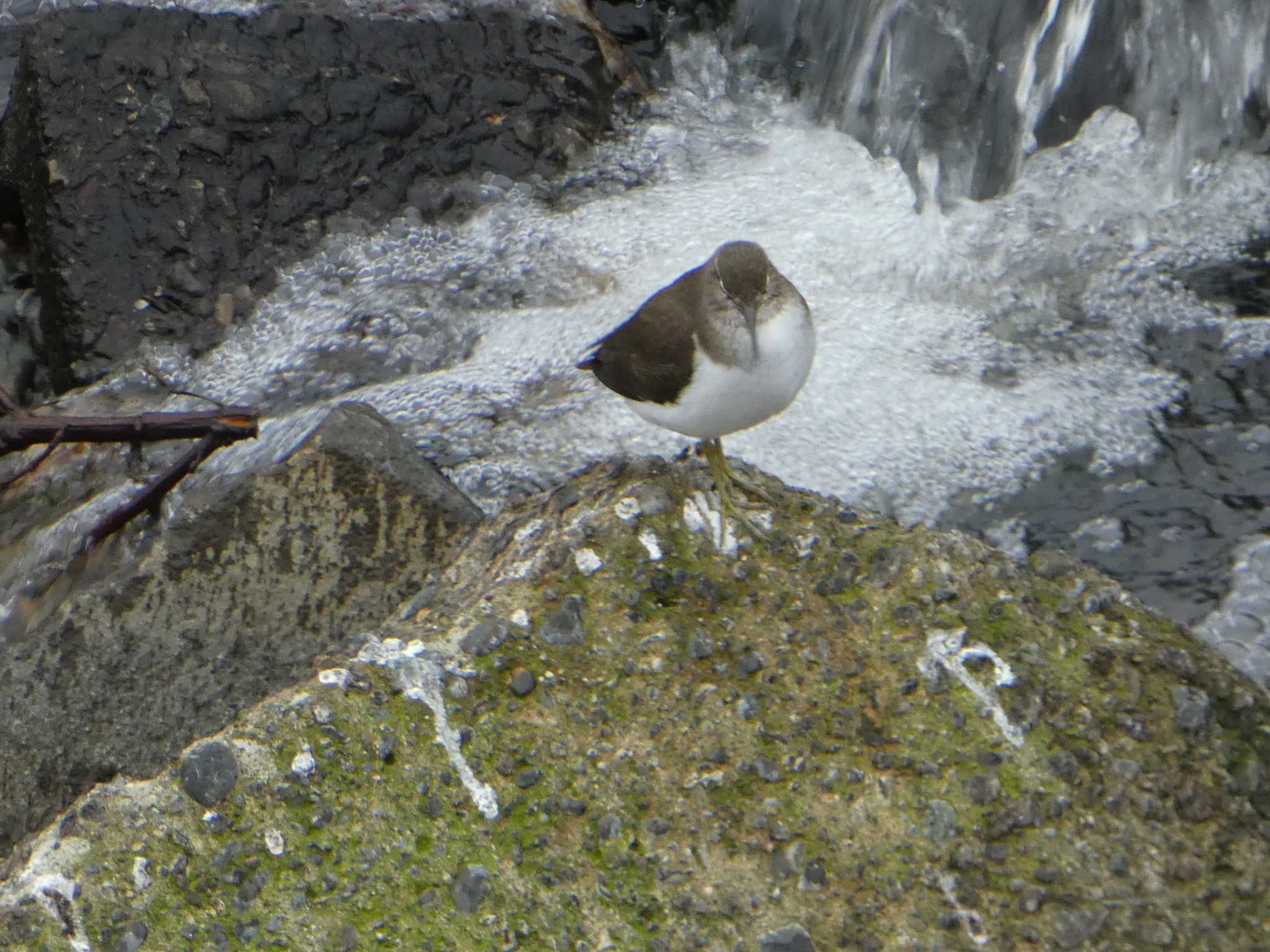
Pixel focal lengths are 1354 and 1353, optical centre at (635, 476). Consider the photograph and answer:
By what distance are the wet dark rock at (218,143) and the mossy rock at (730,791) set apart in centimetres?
364

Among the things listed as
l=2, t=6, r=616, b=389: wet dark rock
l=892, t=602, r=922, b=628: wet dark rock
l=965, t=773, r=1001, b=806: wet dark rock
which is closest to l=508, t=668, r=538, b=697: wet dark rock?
l=892, t=602, r=922, b=628: wet dark rock

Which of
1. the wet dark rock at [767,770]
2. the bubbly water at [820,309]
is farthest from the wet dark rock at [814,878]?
the bubbly water at [820,309]

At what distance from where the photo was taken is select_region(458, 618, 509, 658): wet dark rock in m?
2.68

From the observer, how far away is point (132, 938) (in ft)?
7.55

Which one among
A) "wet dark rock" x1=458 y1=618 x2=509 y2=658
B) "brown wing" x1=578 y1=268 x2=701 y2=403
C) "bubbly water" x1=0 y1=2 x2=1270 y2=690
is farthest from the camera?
"bubbly water" x1=0 y1=2 x2=1270 y2=690

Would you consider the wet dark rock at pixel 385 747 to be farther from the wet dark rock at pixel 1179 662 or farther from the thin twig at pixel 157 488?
the thin twig at pixel 157 488

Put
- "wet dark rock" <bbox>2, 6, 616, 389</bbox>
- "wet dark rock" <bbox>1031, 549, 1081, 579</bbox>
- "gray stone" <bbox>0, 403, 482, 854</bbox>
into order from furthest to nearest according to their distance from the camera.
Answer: "wet dark rock" <bbox>2, 6, 616, 389</bbox>
"gray stone" <bbox>0, 403, 482, 854</bbox>
"wet dark rock" <bbox>1031, 549, 1081, 579</bbox>

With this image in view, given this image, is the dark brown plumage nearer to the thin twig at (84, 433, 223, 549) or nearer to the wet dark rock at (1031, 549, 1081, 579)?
the wet dark rock at (1031, 549, 1081, 579)

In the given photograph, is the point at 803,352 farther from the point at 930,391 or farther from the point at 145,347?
the point at 145,347

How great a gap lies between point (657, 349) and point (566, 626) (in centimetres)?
104

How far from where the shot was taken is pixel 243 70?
6148 mm

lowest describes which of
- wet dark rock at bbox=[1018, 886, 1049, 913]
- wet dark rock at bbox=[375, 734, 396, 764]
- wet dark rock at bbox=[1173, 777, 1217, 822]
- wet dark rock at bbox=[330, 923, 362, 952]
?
wet dark rock at bbox=[330, 923, 362, 952]

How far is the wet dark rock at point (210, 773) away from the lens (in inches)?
96.7

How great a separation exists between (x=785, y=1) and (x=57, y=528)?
471cm
